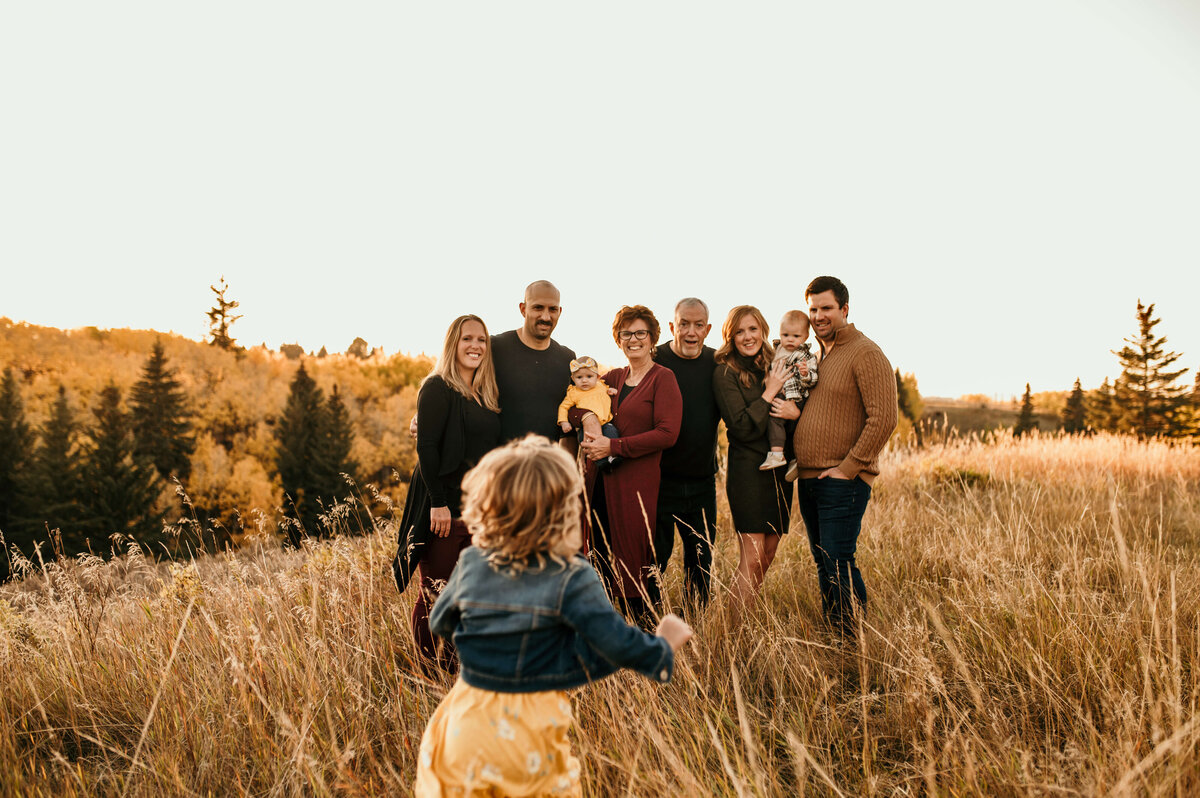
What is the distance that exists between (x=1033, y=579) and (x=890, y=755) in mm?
1274

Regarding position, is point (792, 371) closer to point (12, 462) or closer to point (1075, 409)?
point (12, 462)

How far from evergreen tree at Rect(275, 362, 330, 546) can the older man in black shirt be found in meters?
34.8

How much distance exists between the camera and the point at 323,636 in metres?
3.14

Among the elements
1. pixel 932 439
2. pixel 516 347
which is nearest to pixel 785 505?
pixel 516 347

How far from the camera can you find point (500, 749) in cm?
153

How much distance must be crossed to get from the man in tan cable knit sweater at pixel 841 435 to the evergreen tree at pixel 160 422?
142 ft

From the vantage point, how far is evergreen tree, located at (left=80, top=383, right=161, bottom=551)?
28.7 m

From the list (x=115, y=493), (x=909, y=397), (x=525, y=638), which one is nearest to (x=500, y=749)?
(x=525, y=638)

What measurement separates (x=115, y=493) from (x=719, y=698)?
119 ft

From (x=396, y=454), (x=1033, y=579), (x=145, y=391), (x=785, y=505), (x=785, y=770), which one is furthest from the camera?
(x=396, y=454)

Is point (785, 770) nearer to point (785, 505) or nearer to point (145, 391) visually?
point (785, 505)

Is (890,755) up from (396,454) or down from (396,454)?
up

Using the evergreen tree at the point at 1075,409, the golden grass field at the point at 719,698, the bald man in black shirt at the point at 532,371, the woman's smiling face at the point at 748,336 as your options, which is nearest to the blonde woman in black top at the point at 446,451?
the bald man in black shirt at the point at 532,371

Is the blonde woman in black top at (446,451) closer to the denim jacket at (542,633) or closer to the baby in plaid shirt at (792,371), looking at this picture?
the baby in plaid shirt at (792,371)
